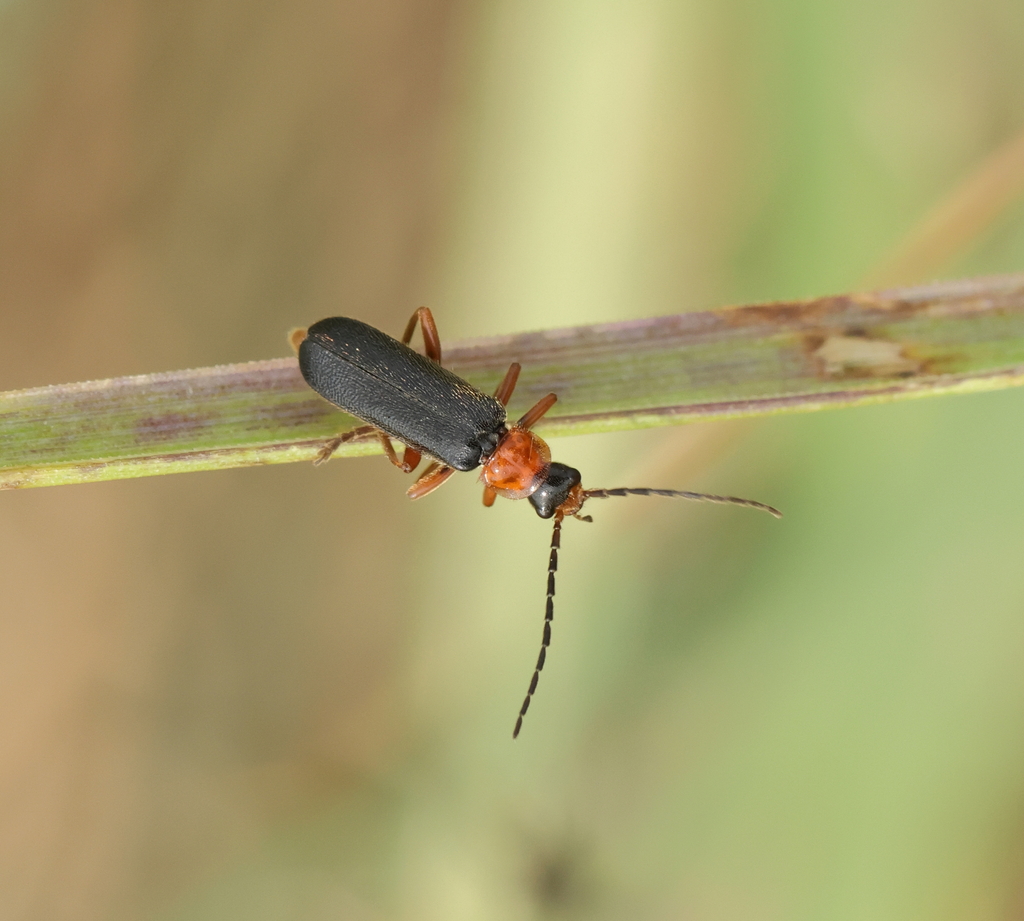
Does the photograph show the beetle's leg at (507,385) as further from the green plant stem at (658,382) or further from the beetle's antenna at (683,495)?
the beetle's antenna at (683,495)

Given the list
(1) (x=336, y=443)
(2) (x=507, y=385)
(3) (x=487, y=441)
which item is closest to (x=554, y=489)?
(3) (x=487, y=441)

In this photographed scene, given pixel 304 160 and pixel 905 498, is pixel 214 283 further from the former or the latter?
pixel 905 498

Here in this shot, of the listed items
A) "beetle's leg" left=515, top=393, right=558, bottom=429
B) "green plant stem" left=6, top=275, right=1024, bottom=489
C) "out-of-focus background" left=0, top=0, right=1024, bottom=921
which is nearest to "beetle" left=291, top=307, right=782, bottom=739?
"beetle's leg" left=515, top=393, right=558, bottom=429

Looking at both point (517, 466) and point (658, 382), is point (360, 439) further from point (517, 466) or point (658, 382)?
point (658, 382)

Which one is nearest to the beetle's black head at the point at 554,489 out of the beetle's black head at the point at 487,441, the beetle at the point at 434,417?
the beetle at the point at 434,417

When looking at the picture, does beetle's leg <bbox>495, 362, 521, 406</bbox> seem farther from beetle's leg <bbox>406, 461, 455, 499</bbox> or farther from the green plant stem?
beetle's leg <bbox>406, 461, 455, 499</bbox>

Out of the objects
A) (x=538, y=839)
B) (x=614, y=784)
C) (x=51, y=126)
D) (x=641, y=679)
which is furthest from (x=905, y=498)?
(x=51, y=126)


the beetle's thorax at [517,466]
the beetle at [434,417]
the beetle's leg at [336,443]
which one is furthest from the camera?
the beetle's thorax at [517,466]
